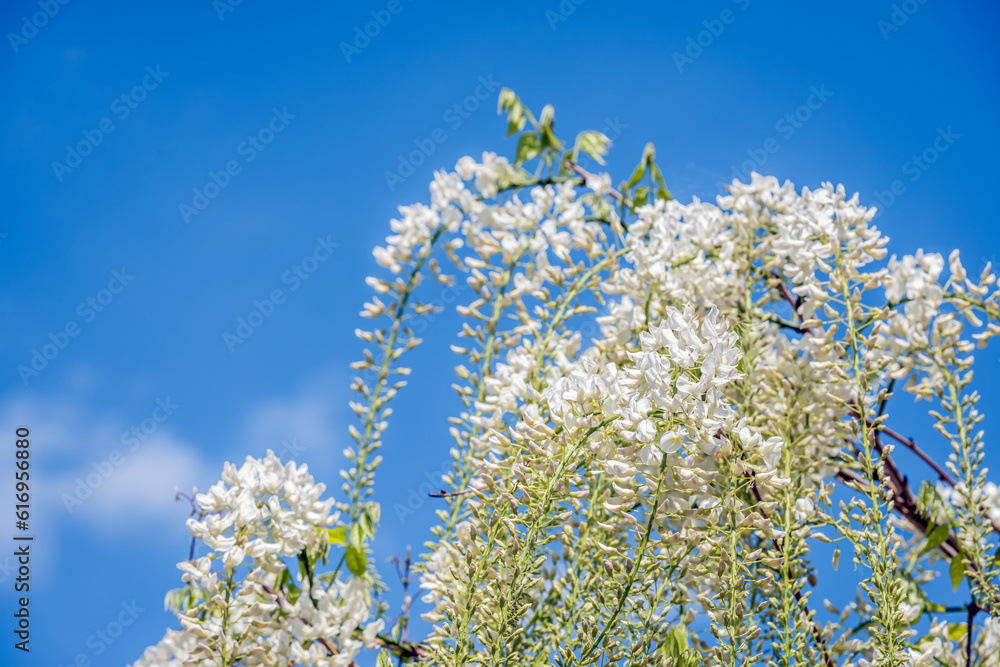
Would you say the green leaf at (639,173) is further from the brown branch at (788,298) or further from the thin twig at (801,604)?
the thin twig at (801,604)

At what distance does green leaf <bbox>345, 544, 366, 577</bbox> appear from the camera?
1798 millimetres

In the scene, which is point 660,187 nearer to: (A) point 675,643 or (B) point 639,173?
(B) point 639,173

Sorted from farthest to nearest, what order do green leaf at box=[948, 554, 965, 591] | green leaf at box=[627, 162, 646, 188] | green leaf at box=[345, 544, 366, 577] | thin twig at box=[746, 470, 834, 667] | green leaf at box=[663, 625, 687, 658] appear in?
green leaf at box=[627, 162, 646, 188] → green leaf at box=[345, 544, 366, 577] → green leaf at box=[948, 554, 965, 591] → thin twig at box=[746, 470, 834, 667] → green leaf at box=[663, 625, 687, 658]

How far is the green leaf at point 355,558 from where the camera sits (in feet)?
5.90

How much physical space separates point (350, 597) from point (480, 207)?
124cm

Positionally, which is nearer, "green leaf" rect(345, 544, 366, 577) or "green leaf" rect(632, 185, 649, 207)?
"green leaf" rect(345, 544, 366, 577)

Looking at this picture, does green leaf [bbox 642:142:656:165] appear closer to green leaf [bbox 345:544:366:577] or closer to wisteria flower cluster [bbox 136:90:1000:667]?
wisteria flower cluster [bbox 136:90:1000:667]

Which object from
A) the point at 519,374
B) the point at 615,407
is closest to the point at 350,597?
the point at 519,374

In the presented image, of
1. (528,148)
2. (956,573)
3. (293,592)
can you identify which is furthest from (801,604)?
(528,148)

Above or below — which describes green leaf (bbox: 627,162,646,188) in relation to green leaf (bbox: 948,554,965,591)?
above

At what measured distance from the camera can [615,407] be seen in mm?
1376

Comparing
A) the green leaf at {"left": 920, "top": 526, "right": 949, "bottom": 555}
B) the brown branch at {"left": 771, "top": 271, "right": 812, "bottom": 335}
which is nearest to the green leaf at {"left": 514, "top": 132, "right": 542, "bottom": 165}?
the brown branch at {"left": 771, "top": 271, "right": 812, "bottom": 335}

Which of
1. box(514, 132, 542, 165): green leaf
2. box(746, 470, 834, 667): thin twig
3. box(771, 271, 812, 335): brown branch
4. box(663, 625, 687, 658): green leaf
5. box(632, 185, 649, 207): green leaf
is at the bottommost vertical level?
box(663, 625, 687, 658): green leaf

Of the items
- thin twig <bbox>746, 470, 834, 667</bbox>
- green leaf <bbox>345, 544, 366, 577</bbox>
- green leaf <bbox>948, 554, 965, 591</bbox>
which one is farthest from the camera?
green leaf <bbox>345, 544, 366, 577</bbox>
